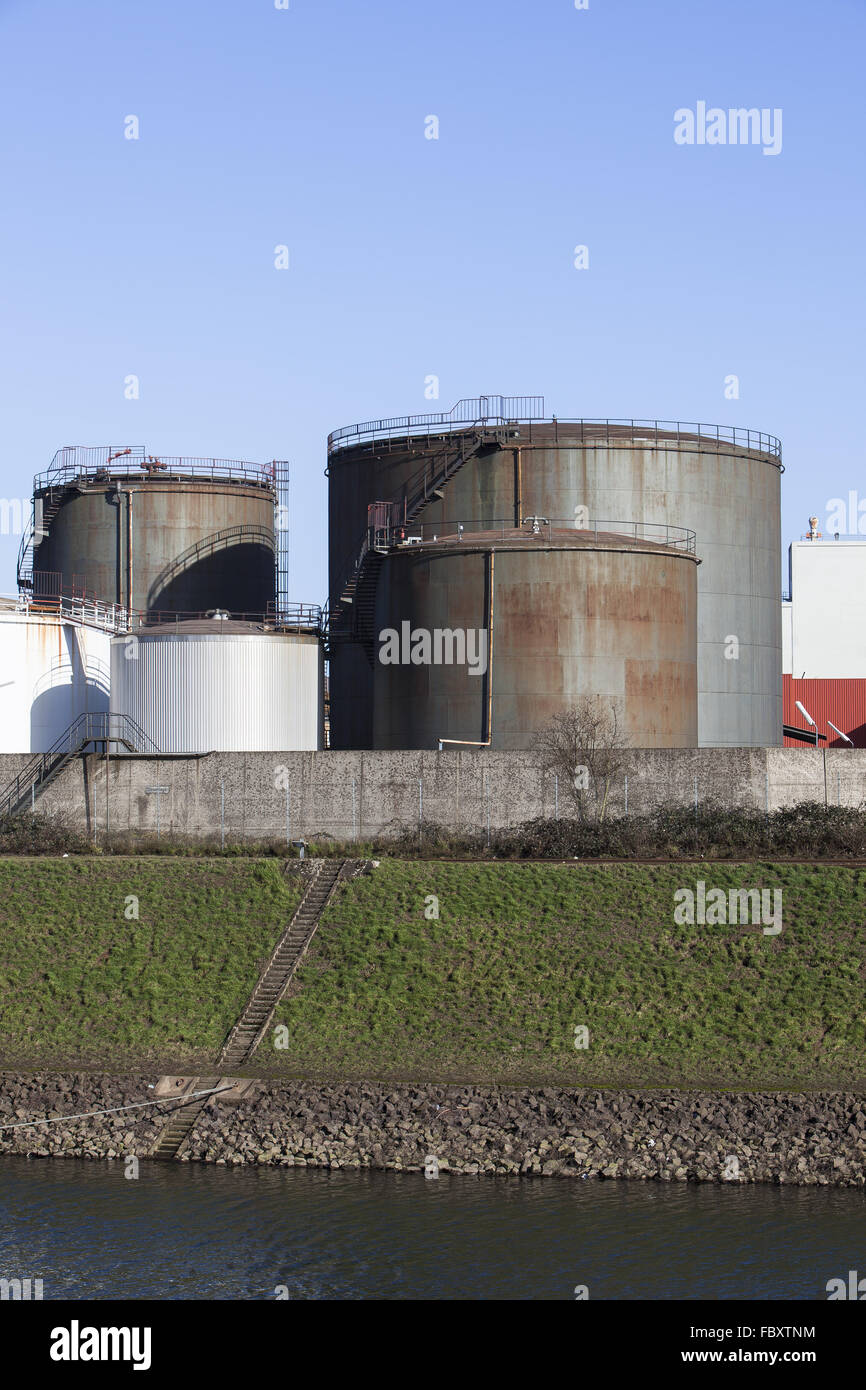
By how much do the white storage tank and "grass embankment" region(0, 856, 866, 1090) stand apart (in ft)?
36.8

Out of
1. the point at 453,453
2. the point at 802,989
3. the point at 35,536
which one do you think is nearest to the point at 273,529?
the point at 35,536

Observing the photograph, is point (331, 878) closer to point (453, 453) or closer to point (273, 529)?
point (453, 453)

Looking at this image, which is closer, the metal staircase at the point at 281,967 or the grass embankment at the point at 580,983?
the grass embankment at the point at 580,983

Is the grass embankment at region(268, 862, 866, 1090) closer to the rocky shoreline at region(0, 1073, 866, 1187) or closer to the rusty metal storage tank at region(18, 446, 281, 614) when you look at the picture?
the rocky shoreline at region(0, 1073, 866, 1187)

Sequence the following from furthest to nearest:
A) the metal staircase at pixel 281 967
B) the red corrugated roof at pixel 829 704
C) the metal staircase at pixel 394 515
Answer: the red corrugated roof at pixel 829 704 < the metal staircase at pixel 394 515 < the metal staircase at pixel 281 967

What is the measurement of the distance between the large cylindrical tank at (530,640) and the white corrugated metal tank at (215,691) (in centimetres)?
463

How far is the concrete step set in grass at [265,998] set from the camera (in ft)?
123

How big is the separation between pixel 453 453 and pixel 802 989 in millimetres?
29395

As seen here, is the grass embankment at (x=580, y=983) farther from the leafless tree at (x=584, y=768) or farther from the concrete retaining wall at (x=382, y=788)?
the concrete retaining wall at (x=382, y=788)

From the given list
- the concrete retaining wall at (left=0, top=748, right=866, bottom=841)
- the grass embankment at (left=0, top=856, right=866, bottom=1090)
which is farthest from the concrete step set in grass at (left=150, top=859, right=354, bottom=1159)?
the concrete retaining wall at (left=0, top=748, right=866, bottom=841)

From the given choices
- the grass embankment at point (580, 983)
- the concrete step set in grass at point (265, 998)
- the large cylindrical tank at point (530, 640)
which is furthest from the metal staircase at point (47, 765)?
the grass embankment at point (580, 983)

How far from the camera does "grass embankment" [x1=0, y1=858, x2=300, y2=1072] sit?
136 ft
